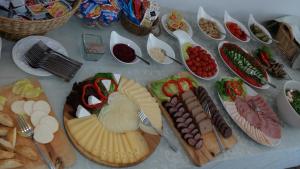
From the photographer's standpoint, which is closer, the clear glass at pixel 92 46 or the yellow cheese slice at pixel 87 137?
the yellow cheese slice at pixel 87 137

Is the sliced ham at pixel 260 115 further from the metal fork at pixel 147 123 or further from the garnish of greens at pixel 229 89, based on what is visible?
the metal fork at pixel 147 123

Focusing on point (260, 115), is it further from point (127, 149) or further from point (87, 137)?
point (87, 137)

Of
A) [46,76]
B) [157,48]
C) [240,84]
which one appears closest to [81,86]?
[46,76]

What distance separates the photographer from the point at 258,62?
5.48ft

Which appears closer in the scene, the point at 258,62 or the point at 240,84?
the point at 240,84

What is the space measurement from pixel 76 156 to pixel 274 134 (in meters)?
0.78

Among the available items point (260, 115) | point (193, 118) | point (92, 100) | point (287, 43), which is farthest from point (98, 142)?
point (287, 43)

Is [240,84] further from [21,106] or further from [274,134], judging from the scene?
[21,106]

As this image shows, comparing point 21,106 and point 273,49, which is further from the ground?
point 21,106

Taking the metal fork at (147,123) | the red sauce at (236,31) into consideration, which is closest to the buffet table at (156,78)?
the metal fork at (147,123)

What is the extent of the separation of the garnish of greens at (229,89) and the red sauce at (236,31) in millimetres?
361

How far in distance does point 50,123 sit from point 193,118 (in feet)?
1.58

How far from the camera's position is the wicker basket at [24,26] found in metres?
1.03

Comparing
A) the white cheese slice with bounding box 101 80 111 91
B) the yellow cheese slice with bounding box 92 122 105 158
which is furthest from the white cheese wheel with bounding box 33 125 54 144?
the white cheese slice with bounding box 101 80 111 91
